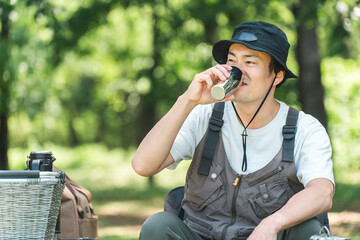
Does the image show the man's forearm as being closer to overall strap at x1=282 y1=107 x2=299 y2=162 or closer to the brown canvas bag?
overall strap at x1=282 y1=107 x2=299 y2=162

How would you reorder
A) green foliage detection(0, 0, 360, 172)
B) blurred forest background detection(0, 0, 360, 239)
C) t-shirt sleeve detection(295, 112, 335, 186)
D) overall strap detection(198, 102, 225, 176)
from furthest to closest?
1. green foliage detection(0, 0, 360, 172)
2. blurred forest background detection(0, 0, 360, 239)
3. overall strap detection(198, 102, 225, 176)
4. t-shirt sleeve detection(295, 112, 335, 186)

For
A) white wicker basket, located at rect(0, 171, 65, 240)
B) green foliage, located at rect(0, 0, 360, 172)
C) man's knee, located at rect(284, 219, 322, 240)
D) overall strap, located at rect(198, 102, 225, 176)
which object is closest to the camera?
white wicker basket, located at rect(0, 171, 65, 240)

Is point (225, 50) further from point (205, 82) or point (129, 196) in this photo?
point (129, 196)

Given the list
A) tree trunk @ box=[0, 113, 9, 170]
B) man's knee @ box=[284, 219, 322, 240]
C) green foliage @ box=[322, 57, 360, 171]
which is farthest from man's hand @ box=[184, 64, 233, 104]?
green foliage @ box=[322, 57, 360, 171]

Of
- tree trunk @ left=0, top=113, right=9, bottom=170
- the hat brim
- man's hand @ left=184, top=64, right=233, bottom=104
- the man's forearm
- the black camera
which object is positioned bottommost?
tree trunk @ left=0, top=113, right=9, bottom=170

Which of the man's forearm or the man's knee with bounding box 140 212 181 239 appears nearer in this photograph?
the man's forearm

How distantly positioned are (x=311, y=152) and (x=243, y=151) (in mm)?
368

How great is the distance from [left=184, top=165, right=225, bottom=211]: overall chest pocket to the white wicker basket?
0.76 m

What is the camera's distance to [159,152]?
2.99 metres

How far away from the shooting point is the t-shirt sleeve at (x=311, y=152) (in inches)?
112

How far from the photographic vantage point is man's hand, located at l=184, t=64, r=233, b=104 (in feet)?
9.45

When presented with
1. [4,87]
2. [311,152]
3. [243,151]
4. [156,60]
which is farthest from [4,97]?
[311,152]

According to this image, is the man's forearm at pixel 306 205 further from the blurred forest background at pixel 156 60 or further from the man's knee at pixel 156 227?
the blurred forest background at pixel 156 60

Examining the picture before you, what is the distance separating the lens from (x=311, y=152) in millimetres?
2902
